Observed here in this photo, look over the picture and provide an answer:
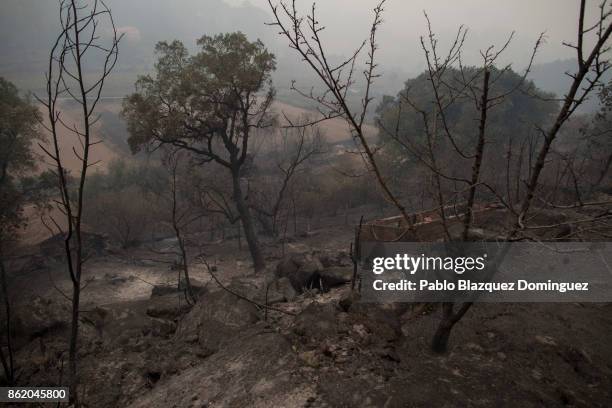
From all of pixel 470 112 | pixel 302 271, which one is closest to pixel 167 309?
pixel 302 271

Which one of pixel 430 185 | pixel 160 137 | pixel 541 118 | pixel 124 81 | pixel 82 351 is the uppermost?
pixel 124 81

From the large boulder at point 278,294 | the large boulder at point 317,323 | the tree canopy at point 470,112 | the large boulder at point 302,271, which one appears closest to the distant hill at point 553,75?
the tree canopy at point 470,112

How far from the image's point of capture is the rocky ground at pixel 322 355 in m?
3.32

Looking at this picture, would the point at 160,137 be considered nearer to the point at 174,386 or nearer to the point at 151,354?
the point at 151,354

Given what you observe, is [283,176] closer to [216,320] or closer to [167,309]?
[167,309]

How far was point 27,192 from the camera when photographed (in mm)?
16531

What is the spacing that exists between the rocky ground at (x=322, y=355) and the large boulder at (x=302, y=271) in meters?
1.80

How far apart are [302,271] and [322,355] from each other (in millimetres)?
4753

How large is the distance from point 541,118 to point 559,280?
2717 cm

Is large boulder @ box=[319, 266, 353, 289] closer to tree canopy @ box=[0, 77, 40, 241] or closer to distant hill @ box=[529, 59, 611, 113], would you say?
tree canopy @ box=[0, 77, 40, 241]

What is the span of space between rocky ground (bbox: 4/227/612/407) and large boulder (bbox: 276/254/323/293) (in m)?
1.80

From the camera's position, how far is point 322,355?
Result: 379 cm

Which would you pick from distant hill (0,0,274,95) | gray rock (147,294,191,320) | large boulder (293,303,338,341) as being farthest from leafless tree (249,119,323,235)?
distant hill (0,0,274,95)

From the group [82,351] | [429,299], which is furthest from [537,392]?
[82,351]
